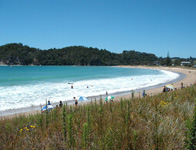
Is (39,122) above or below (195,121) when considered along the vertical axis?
below

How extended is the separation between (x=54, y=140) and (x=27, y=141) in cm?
41

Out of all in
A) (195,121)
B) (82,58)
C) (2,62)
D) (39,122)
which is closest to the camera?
(195,121)

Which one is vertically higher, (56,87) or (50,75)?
(50,75)

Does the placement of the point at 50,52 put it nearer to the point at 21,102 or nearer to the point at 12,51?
the point at 12,51

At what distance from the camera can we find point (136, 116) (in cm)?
305

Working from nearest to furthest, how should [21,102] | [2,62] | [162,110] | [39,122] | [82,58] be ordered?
[39,122], [162,110], [21,102], [2,62], [82,58]

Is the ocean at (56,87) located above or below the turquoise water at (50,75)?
below

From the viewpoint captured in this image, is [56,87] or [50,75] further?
[50,75]

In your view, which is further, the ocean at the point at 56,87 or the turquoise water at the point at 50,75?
the turquoise water at the point at 50,75

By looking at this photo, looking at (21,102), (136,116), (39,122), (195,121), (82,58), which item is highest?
(82,58)

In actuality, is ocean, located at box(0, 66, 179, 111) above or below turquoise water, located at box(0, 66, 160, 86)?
below

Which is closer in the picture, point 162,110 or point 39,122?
point 39,122

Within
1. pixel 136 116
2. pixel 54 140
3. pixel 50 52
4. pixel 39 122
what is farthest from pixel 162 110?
pixel 50 52

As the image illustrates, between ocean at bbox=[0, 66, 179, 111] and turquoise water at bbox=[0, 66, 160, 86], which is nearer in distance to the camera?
ocean at bbox=[0, 66, 179, 111]
